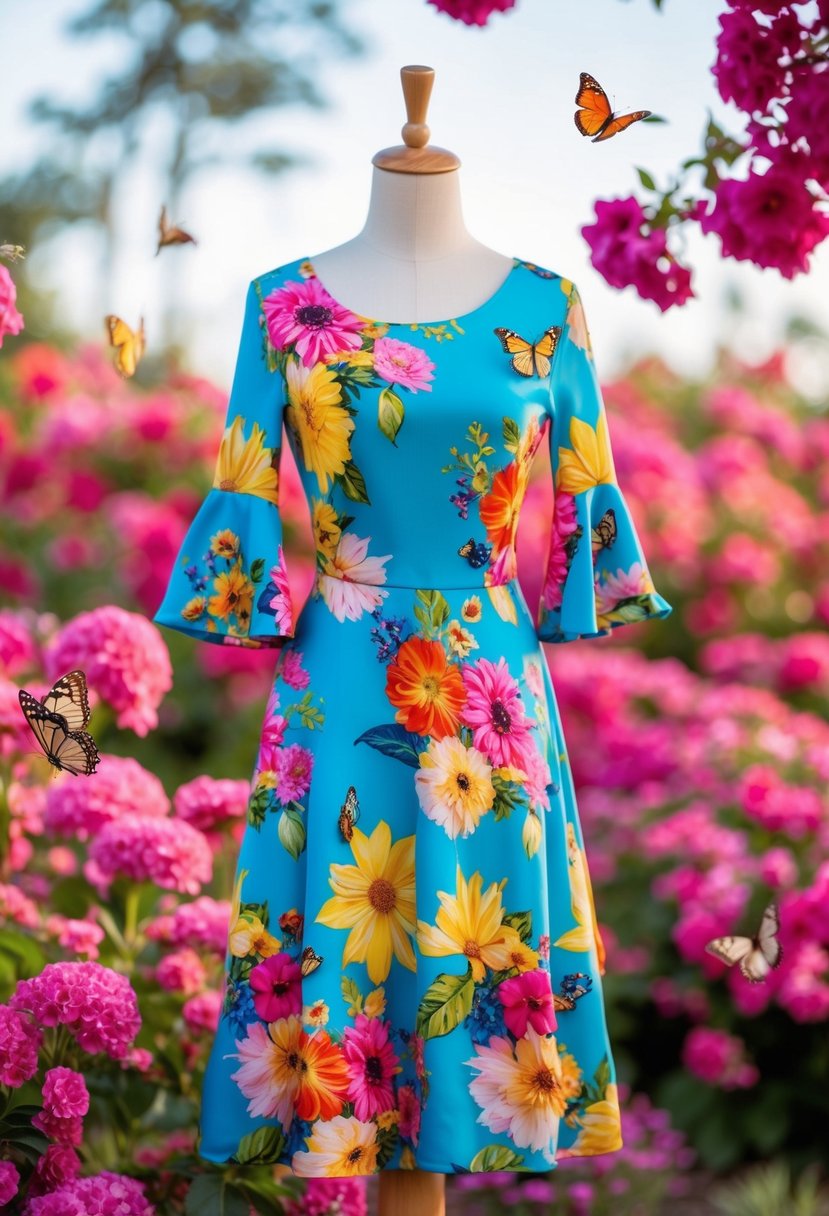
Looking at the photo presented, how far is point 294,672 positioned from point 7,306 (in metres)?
0.58

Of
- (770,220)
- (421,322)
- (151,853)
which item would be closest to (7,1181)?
(151,853)

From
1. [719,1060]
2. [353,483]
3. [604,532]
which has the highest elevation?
[353,483]

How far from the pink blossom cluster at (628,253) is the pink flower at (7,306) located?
73cm

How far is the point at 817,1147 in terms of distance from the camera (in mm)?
2904

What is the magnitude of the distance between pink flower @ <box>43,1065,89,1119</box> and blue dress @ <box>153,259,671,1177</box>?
156 mm

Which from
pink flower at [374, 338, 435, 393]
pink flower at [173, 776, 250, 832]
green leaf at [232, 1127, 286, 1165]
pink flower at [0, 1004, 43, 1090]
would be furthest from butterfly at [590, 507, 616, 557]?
pink flower at [0, 1004, 43, 1090]

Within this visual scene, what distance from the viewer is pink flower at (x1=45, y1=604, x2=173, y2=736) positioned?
224cm

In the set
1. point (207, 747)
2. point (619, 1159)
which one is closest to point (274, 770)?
point (619, 1159)

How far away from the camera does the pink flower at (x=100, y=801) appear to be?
222cm

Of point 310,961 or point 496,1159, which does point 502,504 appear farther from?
point 496,1159

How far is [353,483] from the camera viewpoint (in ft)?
5.87

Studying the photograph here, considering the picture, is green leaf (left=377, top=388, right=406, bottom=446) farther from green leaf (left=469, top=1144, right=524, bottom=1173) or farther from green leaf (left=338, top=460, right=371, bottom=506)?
green leaf (left=469, top=1144, right=524, bottom=1173)

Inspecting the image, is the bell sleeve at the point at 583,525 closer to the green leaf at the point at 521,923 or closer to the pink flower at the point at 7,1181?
the green leaf at the point at 521,923

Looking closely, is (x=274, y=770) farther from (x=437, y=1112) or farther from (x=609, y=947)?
(x=609, y=947)
